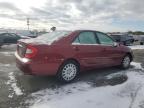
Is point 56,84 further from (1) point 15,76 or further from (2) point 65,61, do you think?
(1) point 15,76

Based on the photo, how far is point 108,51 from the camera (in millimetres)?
7656

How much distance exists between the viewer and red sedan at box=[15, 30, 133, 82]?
5.75 meters

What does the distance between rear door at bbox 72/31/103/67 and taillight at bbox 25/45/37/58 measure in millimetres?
1213

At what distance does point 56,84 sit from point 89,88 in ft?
3.01

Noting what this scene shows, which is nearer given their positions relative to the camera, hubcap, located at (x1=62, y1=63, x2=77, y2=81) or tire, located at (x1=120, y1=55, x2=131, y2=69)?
hubcap, located at (x1=62, y1=63, x2=77, y2=81)

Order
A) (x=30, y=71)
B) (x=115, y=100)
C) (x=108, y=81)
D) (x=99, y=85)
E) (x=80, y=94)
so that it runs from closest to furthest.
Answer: (x=115, y=100) → (x=80, y=94) → (x=30, y=71) → (x=99, y=85) → (x=108, y=81)

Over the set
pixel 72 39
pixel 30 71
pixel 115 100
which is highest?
pixel 72 39

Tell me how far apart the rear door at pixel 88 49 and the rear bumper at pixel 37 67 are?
0.86 metres

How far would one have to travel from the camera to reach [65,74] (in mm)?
6336

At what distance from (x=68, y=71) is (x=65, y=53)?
0.54m

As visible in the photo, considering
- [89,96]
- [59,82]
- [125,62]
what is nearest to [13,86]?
[59,82]

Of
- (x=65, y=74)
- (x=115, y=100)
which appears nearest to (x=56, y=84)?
(x=65, y=74)

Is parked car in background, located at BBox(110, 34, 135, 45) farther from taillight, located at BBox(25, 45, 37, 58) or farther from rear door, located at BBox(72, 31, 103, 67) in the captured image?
taillight, located at BBox(25, 45, 37, 58)

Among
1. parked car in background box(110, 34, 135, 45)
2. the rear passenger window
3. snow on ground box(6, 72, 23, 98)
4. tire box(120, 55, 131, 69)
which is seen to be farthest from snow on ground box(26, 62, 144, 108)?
parked car in background box(110, 34, 135, 45)
